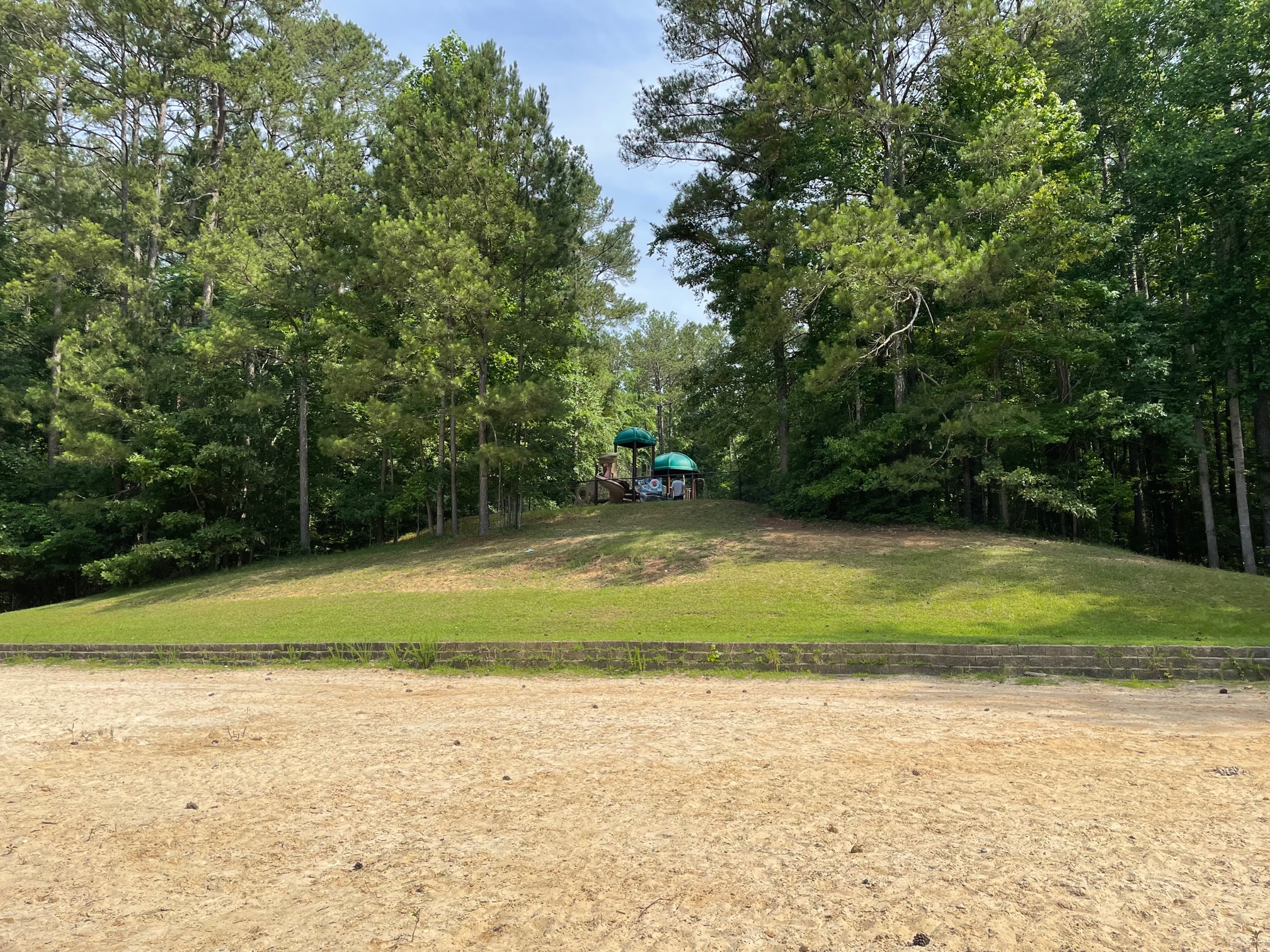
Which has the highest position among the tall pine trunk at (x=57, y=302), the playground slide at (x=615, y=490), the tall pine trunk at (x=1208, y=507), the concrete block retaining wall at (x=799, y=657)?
the tall pine trunk at (x=57, y=302)

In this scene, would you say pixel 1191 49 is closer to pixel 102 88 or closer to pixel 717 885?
pixel 717 885

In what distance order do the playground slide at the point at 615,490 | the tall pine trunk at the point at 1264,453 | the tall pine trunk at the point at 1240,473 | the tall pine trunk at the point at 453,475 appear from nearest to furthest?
the tall pine trunk at the point at 1240,473 → the tall pine trunk at the point at 1264,453 → the tall pine trunk at the point at 453,475 → the playground slide at the point at 615,490

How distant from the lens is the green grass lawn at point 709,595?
11.9 metres

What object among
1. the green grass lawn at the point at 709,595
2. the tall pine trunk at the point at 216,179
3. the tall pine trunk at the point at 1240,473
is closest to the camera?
the green grass lawn at the point at 709,595

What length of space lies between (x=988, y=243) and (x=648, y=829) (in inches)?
723

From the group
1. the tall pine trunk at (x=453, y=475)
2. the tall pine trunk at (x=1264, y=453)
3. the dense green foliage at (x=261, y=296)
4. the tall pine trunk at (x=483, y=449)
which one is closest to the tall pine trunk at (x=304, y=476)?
the dense green foliage at (x=261, y=296)

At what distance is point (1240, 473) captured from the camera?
20297 millimetres

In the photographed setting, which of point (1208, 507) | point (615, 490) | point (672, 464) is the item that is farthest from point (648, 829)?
point (672, 464)

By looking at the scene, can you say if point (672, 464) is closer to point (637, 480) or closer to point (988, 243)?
point (637, 480)

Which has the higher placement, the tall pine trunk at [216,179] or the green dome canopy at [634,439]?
the tall pine trunk at [216,179]

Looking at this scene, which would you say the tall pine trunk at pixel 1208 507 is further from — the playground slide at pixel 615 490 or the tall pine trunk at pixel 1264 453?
the playground slide at pixel 615 490

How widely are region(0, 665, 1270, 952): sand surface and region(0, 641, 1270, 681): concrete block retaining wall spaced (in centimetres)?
153

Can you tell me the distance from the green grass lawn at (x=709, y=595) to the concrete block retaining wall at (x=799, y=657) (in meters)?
0.77

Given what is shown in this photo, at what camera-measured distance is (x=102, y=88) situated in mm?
28141
